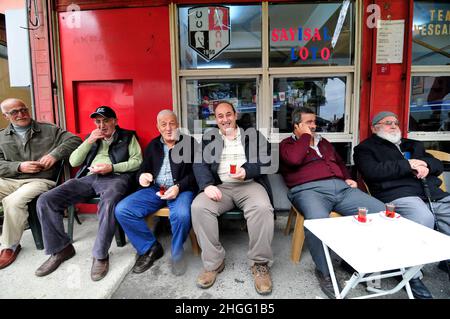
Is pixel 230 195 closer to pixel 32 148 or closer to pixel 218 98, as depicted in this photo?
pixel 218 98

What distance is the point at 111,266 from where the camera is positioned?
2.25 metres

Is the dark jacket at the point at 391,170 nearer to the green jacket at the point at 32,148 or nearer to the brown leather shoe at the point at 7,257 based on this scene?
the green jacket at the point at 32,148

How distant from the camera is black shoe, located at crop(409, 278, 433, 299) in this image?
1844 millimetres

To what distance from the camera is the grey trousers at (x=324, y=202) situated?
→ 2016 mm

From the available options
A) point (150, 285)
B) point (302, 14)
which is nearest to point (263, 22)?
point (302, 14)

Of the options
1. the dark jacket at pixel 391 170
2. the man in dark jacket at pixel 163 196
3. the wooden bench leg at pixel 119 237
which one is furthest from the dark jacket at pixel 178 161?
the dark jacket at pixel 391 170

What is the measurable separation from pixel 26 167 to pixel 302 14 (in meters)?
3.25

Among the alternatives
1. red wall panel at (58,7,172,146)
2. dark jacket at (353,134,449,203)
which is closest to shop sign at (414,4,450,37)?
dark jacket at (353,134,449,203)

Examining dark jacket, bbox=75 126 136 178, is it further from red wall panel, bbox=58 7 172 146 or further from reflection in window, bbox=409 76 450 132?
reflection in window, bbox=409 76 450 132

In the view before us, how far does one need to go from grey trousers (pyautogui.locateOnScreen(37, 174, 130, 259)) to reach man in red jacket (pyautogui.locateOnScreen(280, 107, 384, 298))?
154 cm

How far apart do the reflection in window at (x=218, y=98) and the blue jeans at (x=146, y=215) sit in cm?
119

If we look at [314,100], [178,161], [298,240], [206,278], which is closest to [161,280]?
[206,278]

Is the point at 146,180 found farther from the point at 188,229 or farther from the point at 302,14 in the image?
the point at 302,14

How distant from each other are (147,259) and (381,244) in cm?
177
